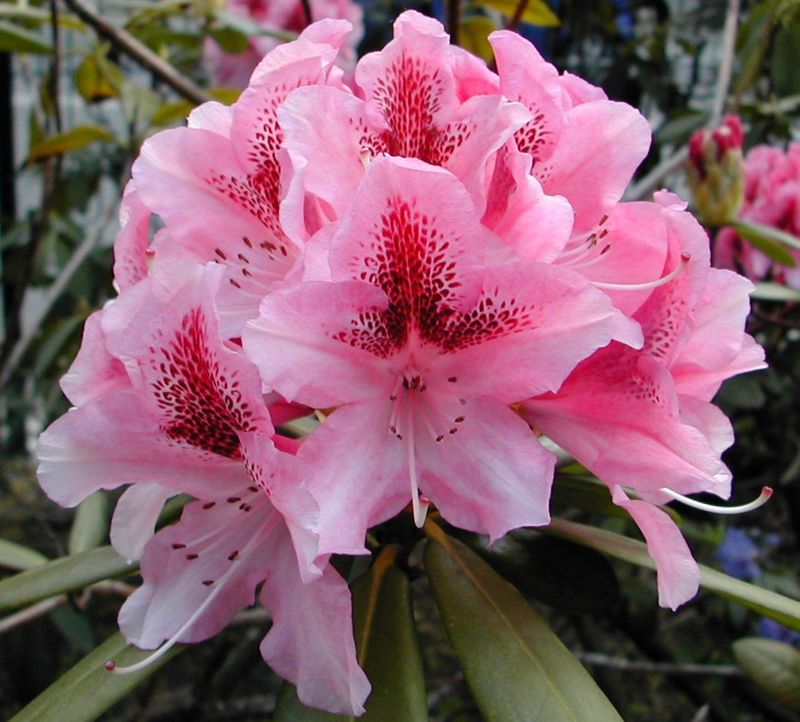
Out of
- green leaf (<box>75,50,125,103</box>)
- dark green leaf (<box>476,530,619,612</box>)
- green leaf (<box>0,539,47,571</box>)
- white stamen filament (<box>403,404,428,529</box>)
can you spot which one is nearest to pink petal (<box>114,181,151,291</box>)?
white stamen filament (<box>403,404,428,529</box>)

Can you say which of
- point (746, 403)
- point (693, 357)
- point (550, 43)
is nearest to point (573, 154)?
point (693, 357)

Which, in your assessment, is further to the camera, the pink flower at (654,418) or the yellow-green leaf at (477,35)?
the yellow-green leaf at (477,35)

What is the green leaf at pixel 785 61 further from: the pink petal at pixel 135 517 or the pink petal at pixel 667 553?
the pink petal at pixel 135 517

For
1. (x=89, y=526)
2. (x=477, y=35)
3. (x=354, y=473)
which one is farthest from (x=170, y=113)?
(x=354, y=473)

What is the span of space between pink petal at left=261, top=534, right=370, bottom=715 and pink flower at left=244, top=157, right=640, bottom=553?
0.06 meters

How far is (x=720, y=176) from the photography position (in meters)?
1.43

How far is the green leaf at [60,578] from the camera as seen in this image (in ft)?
2.24

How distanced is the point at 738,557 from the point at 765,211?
28.1 inches

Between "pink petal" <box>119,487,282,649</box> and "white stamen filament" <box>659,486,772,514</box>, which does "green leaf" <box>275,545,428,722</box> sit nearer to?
"pink petal" <box>119,487,282,649</box>

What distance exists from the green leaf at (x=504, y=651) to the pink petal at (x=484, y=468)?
11 centimetres

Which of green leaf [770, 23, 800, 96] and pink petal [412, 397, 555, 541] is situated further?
green leaf [770, 23, 800, 96]

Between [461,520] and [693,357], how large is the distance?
8.3 inches

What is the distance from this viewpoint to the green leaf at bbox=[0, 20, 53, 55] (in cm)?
147

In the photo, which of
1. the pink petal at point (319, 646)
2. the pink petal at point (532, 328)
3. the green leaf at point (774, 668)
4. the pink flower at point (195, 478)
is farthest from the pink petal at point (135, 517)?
the green leaf at point (774, 668)
